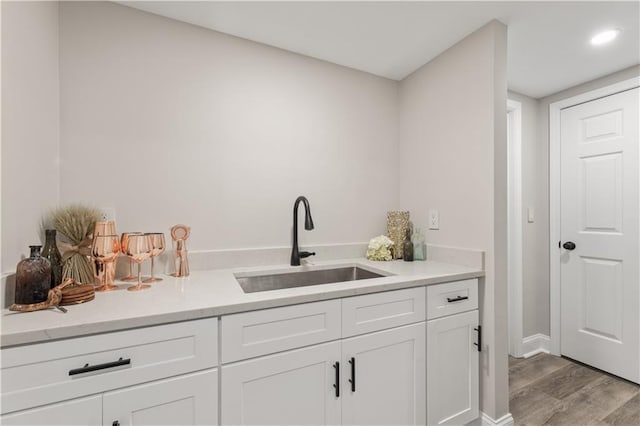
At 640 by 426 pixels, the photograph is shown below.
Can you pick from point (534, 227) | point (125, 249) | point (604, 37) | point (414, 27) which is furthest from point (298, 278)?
point (604, 37)

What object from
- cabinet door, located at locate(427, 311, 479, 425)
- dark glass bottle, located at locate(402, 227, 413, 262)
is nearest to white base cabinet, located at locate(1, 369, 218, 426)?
cabinet door, located at locate(427, 311, 479, 425)

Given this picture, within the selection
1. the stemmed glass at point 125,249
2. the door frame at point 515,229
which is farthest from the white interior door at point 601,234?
the stemmed glass at point 125,249

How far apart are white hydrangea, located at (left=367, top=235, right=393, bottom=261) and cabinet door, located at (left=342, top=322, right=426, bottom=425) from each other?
586 millimetres

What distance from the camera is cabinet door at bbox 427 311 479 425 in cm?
148

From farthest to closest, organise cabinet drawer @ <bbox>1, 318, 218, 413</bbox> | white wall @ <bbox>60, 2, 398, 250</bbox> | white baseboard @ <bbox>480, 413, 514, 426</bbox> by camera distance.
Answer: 1. white baseboard @ <bbox>480, 413, 514, 426</bbox>
2. white wall @ <bbox>60, 2, 398, 250</bbox>
3. cabinet drawer @ <bbox>1, 318, 218, 413</bbox>

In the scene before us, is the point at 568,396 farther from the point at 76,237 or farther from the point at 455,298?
the point at 76,237

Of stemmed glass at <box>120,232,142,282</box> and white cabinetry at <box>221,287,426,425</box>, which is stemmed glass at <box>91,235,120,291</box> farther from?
white cabinetry at <box>221,287,426,425</box>

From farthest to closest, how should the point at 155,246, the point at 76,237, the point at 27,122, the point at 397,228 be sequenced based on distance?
the point at 397,228 < the point at 155,246 < the point at 76,237 < the point at 27,122

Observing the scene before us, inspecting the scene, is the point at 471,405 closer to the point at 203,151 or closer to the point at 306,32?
the point at 203,151

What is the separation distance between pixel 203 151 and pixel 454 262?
1.60 meters

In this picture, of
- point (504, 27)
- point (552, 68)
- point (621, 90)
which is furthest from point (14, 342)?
point (621, 90)

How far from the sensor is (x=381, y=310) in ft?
4.45

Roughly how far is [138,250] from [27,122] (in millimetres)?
617

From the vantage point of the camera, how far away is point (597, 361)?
7.38 feet
